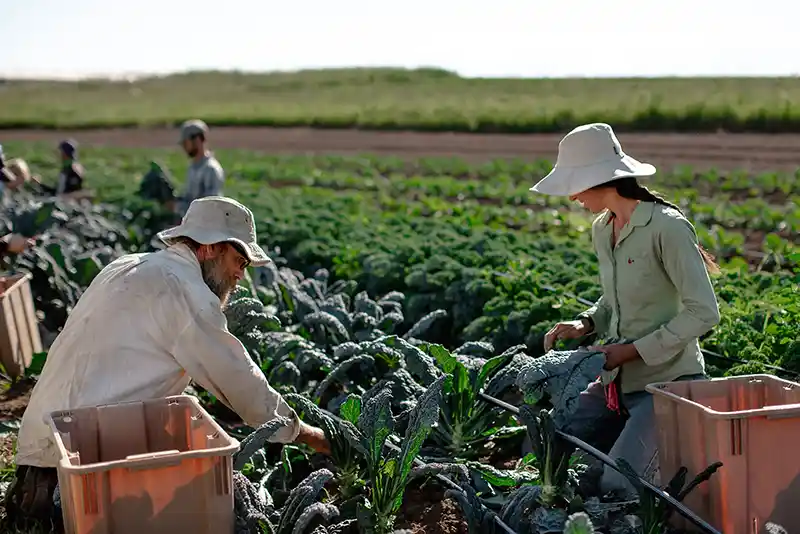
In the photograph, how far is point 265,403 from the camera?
4.08 m

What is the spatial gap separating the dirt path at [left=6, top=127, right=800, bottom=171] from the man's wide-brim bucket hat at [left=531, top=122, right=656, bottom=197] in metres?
16.8

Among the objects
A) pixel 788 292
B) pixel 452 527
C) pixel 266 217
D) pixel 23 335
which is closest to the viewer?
pixel 452 527

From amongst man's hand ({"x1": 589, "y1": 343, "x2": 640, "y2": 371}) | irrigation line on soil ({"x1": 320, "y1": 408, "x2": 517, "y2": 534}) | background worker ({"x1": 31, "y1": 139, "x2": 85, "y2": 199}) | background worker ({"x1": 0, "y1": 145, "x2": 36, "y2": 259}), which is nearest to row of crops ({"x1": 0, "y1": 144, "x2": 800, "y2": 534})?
irrigation line on soil ({"x1": 320, "y1": 408, "x2": 517, "y2": 534})

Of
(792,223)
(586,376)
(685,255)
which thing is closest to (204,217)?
(586,376)

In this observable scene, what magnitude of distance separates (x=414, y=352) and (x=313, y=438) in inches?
38.6

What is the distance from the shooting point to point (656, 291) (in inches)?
174

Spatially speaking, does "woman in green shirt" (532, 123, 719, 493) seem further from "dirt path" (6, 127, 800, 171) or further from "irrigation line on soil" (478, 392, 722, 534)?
"dirt path" (6, 127, 800, 171)

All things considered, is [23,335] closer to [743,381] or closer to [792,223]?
[743,381]

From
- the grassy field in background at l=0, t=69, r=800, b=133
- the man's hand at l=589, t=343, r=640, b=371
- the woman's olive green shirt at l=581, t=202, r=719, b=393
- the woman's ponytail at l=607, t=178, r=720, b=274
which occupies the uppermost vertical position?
the grassy field in background at l=0, t=69, r=800, b=133

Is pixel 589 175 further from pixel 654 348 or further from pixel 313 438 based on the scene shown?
pixel 313 438

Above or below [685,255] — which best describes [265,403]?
below

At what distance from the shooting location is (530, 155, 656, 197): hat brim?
4300 mm

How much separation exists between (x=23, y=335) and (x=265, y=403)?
3.96m

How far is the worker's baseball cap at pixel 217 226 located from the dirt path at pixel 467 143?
17.5m
